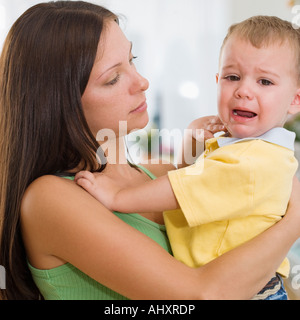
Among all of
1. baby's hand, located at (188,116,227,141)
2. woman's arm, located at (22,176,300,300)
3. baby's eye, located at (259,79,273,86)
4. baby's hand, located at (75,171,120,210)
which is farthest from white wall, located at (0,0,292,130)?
woman's arm, located at (22,176,300,300)

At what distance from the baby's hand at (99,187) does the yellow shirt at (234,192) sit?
0.16 m

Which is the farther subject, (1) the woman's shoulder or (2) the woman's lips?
(1) the woman's shoulder

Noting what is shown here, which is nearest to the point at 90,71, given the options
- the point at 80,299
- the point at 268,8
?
the point at 80,299

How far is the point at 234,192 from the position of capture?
3.46 feet

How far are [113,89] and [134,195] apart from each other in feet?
1.00

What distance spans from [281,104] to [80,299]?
734mm

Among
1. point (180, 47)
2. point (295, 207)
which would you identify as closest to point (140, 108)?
point (295, 207)

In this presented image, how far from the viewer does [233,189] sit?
105 centimetres

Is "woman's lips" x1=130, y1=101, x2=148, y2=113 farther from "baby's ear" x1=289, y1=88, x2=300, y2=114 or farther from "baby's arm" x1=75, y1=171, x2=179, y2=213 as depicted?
"baby's ear" x1=289, y1=88, x2=300, y2=114

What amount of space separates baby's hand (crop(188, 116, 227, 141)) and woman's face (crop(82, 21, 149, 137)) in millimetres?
263

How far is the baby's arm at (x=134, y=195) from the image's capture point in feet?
3.52

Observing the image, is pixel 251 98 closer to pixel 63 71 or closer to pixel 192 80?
pixel 63 71

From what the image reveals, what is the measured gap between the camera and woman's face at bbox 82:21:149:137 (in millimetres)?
1169

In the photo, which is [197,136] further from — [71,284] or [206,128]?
[71,284]
